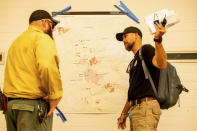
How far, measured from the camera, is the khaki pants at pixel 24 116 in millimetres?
1406

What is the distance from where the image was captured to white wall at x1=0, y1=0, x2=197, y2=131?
255cm

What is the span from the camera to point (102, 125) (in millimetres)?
2553

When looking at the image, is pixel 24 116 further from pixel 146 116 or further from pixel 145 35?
pixel 145 35

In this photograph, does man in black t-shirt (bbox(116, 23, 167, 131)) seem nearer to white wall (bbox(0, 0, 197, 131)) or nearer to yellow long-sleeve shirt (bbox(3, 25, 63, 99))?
yellow long-sleeve shirt (bbox(3, 25, 63, 99))

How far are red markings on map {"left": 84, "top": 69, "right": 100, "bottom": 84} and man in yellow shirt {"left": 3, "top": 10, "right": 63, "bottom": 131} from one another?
1.08 metres

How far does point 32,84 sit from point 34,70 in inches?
3.6

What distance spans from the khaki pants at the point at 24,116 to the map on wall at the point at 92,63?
108 cm

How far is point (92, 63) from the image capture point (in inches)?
102

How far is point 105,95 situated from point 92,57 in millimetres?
456

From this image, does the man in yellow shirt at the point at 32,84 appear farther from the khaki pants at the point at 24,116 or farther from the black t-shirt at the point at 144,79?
the black t-shirt at the point at 144,79

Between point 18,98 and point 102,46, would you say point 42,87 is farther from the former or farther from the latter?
point 102,46

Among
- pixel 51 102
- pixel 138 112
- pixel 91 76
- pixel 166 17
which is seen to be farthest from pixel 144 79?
pixel 91 76

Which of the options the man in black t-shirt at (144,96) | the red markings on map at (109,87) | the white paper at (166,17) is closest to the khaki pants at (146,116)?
the man in black t-shirt at (144,96)

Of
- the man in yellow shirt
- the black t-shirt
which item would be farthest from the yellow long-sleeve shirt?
the black t-shirt
